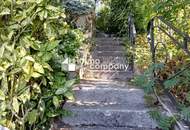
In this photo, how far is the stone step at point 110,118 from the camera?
11.2ft

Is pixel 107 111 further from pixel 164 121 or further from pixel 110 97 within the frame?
pixel 164 121

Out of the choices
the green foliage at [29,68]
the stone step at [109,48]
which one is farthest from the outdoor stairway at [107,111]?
the stone step at [109,48]

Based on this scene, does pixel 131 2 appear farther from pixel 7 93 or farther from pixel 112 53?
pixel 7 93

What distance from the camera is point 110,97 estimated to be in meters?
4.12

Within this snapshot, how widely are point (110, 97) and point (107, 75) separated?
216cm

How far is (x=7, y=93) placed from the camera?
→ 2955 mm

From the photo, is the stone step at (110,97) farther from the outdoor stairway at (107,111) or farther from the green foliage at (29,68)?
the green foliage at (29,68)

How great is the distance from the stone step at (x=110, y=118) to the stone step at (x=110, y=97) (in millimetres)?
314

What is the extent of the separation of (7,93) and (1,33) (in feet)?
1.73

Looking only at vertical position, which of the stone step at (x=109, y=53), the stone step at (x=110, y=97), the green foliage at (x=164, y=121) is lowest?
the stone step at (x=110, y=97)

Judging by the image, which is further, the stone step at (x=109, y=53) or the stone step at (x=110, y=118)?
the stone step at (x=109, y=53)

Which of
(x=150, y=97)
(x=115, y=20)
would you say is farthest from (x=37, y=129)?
(x=115, y=20)

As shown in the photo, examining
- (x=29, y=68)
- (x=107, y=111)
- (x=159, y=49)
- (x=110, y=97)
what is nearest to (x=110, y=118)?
(x=107, y=111)

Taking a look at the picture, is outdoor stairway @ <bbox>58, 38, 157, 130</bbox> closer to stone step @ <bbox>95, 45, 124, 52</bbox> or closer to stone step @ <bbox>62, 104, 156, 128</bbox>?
stone step @ <bbox>62, 104, 156, 128</bbox>
